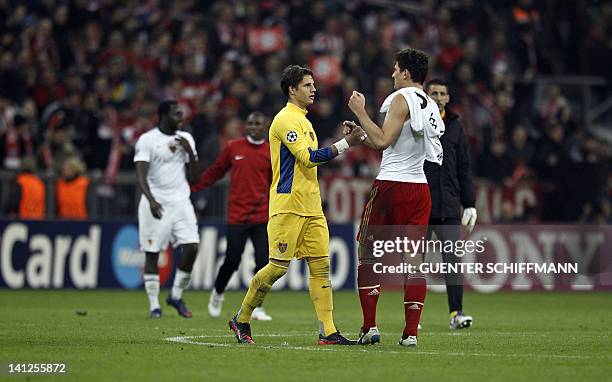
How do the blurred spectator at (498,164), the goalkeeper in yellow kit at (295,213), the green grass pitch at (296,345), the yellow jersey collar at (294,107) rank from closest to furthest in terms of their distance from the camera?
the green grass pitch at (296,345), the goalkeeper in yellow kit at (295,213), the yellow jersey collar at (294,107), the blurred spectator at (498,164)

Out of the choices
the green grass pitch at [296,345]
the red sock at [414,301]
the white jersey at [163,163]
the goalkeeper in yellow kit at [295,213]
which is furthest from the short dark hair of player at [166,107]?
the red sock at [414,301]

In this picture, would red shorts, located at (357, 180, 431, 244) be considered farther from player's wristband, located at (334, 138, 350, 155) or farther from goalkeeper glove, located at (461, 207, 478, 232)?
goalkeeper glove, located at (461, 207, 478, 232)

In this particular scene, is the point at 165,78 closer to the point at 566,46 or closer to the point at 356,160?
the point at 356,160

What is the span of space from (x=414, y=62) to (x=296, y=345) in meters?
2.78

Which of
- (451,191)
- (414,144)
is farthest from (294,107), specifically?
(451,191)

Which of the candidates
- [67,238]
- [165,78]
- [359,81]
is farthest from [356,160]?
[67,238]

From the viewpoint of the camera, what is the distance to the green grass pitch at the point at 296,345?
31.4 feet

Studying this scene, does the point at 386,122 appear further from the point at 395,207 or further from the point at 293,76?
the point at 293,76

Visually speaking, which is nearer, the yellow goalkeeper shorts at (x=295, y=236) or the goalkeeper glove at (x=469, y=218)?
the yellow goalkeeper shorts at (x=295, y=236)

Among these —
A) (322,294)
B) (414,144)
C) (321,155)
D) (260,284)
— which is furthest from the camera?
(322,294)

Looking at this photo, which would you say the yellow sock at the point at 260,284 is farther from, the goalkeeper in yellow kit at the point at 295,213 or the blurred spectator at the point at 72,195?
the blurred spectator at the point at 72,195

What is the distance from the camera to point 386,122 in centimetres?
1134

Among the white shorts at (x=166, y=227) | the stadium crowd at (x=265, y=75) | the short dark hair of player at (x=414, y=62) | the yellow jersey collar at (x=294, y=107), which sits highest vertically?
the stadium crowd at (x=265, y=75)

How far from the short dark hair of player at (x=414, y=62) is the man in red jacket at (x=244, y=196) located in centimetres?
505
